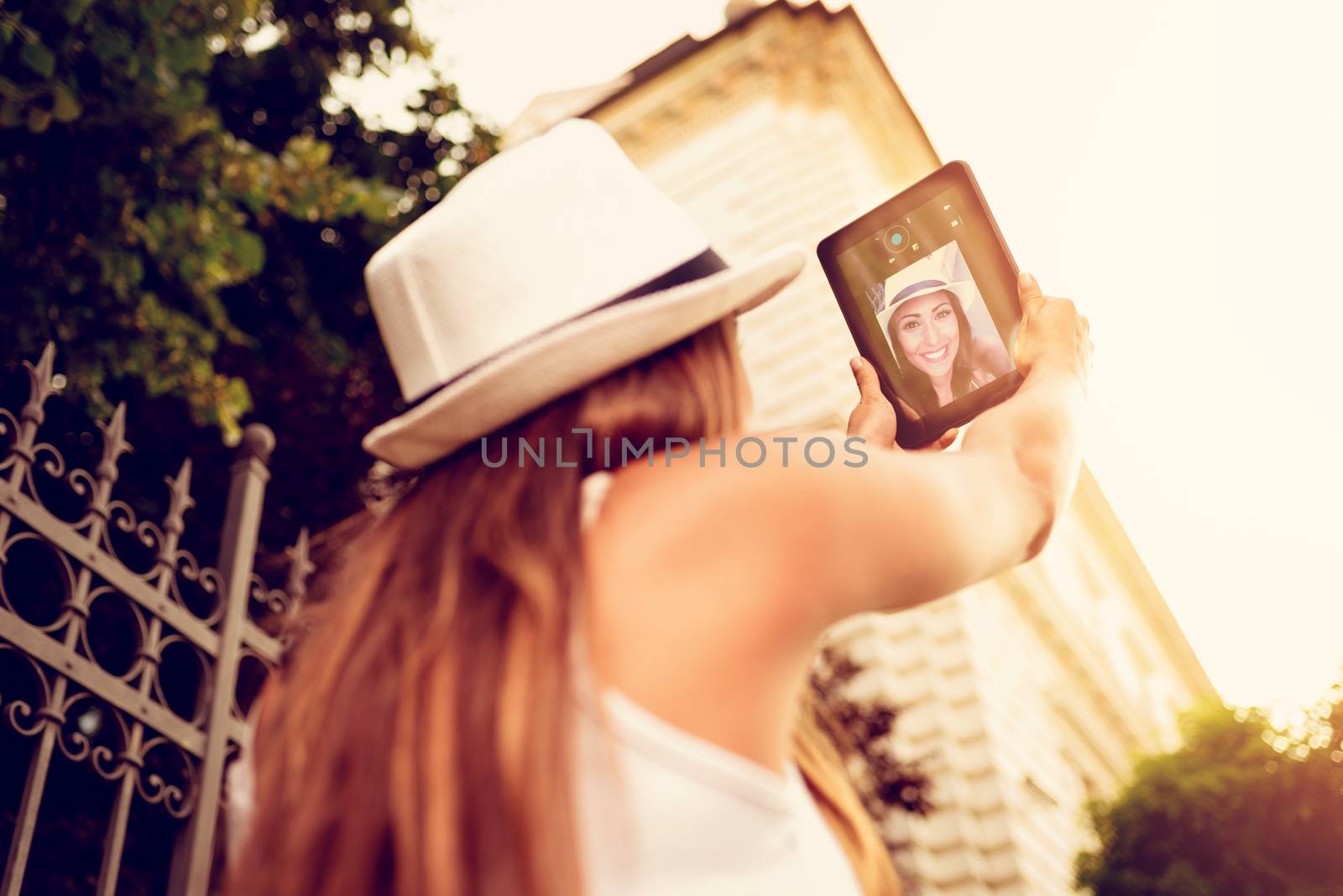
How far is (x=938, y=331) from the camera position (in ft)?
6.02

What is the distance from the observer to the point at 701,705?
1041 millimetres

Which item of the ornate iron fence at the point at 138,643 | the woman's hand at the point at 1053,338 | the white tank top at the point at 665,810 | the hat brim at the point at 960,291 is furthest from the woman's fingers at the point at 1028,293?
the ornate iron fence at the point at 138,643

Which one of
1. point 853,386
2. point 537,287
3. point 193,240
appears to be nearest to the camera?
point 537,287

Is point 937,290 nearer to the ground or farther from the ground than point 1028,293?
farther from the ground

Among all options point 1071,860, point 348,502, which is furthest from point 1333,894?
point 348,502

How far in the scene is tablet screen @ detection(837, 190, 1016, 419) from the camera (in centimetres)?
177

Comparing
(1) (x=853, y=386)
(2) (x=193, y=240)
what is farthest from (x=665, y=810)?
(1) (x=853, y=386)

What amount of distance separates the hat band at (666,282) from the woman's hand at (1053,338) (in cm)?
54

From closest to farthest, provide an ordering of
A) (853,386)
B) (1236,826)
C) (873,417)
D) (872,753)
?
(873,417) → (872,753) → (853,386) → (1236,826)

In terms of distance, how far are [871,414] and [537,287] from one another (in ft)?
2.49

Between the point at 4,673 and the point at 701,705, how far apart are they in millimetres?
6747

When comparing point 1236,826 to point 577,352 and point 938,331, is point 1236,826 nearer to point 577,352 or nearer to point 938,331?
point 938,331

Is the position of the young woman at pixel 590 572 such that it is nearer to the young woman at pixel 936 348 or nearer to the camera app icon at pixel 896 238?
the young woman at pixel 936 348

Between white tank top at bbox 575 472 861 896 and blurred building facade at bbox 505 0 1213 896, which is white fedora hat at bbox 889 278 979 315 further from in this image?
blurred building facade at bbox 505 0 1213 896
